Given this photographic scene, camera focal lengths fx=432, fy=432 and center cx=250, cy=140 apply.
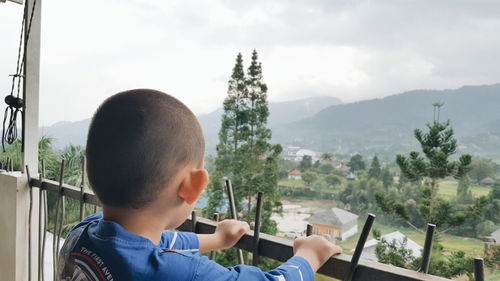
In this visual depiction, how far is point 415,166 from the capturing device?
9695 mm

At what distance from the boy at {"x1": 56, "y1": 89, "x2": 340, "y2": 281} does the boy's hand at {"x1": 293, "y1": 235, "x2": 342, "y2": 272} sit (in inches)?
1.5

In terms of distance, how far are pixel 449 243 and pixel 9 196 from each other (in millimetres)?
14123

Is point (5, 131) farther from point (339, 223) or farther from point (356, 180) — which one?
point (356, 180)

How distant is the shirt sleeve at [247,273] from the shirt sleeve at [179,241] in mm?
145

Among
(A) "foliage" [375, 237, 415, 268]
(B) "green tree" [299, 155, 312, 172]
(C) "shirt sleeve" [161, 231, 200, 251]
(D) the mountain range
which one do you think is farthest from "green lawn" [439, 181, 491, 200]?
(C) "shirt sleeve" [161, 231, 200, 251]

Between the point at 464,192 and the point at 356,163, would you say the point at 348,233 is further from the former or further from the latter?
the point at 356,163

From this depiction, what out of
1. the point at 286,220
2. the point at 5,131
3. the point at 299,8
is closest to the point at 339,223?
the point at 286,220

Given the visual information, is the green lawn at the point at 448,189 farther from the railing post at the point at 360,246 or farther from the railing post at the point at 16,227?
the railing post at the point at 360,246

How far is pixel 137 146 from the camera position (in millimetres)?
450

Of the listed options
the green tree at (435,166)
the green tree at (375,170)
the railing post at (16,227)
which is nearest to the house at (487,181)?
the green tree at (375,170)

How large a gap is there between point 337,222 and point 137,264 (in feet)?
56.9

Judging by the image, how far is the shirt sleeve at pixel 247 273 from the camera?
0.46 metres

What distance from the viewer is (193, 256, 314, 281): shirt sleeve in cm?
46

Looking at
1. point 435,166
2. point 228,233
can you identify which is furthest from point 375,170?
point 228,233
